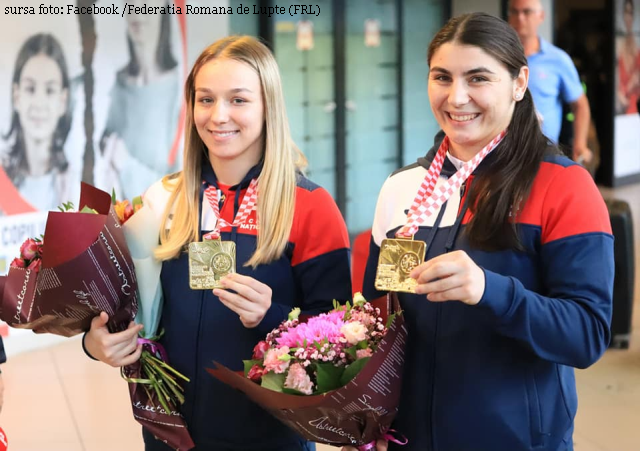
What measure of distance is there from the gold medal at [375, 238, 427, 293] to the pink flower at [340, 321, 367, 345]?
9 cm

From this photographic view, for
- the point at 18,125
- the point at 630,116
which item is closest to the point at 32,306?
the point at 18,125

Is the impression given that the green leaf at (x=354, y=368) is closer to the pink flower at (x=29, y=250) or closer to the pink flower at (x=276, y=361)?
the pink flower at (x=276, y=361)

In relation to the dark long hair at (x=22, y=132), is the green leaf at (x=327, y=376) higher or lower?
lower

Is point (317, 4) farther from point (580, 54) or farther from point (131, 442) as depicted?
point (580, 54)

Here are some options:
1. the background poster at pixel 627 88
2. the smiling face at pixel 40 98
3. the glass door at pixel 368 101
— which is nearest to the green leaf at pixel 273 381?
the smiling face at pixel 40 98

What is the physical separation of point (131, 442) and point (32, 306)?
2445 mm

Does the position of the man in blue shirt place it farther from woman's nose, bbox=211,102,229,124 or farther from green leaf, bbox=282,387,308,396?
green leaf, bbox=282,387,308,396

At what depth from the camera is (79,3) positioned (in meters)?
5.96

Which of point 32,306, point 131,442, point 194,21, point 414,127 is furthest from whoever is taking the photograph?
point 414,127

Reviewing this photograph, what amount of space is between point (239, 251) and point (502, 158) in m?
0.70

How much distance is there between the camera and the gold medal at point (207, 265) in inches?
82.3

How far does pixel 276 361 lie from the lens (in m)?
1.87

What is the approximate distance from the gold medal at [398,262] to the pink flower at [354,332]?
0.31 feet

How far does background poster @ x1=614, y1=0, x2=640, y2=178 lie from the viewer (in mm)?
12805
